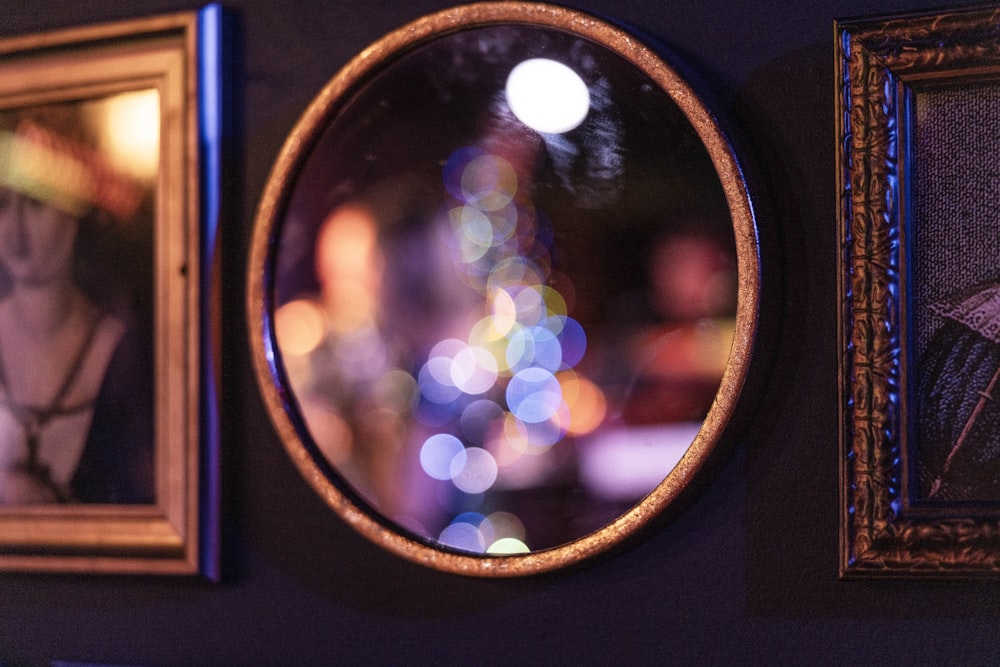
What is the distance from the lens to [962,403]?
1.18 meters

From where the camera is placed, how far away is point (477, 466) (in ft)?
4.33

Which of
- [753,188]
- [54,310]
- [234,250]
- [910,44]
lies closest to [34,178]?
[54,310]

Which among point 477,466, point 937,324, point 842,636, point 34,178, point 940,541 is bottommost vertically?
point 842,636

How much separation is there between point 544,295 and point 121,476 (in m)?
0.80

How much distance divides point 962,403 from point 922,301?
0.48ft

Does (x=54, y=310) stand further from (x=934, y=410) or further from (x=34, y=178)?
(x=934, y=410)

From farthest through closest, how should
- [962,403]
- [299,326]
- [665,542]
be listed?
[299,326] → [665,542] → [962,403]

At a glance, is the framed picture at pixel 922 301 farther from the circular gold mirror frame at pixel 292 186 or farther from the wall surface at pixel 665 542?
the circular gold mirror frame at pixel 292 186

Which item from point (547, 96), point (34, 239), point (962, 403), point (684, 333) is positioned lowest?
point (962, 403)

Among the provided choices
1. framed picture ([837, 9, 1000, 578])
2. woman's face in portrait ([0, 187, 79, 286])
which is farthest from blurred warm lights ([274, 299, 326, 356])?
framed picture ([837, 9, 1000, 578])

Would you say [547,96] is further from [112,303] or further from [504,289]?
[112,303]

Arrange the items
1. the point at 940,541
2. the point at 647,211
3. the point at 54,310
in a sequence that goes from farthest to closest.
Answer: the point at 54,310, the point at 647,211, the point at 940,541

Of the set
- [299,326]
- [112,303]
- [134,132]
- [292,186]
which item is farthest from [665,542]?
[134,132]

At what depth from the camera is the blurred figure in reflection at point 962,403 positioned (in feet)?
3.84
